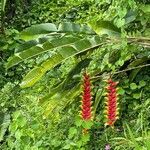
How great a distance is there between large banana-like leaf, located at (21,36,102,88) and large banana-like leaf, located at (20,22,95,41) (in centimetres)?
10

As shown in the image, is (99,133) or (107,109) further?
(99,133)

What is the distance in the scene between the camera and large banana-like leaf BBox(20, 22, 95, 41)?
300cm

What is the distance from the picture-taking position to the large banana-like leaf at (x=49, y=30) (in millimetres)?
2998

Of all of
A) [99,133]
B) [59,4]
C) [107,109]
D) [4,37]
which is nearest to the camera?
[107,109]

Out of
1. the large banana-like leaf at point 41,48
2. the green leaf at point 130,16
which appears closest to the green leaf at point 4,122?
the large banana-like leaf at point 41,48

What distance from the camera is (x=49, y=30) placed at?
3020 millimetres

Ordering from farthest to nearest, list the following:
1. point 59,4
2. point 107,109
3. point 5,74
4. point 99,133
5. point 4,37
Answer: point 59,4 → point 4,37 → point 5,74 → point 99,133 → point 107,109

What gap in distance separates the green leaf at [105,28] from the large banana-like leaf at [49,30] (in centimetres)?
9

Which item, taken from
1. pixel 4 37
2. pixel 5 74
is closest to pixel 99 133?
pixel 5 74

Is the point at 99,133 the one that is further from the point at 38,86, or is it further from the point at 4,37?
the point at 4,37

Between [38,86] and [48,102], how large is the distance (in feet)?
1.91

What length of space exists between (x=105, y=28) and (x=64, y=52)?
31cm

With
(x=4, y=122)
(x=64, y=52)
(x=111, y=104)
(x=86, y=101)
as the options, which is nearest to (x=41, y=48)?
(x=64, y=52)

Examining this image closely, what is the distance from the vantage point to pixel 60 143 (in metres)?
3.03
